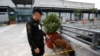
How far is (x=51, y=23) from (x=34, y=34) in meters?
2.47

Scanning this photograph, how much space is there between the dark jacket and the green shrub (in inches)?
89.2

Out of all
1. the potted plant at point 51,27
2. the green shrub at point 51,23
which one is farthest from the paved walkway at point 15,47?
the green shrub at point 51,23

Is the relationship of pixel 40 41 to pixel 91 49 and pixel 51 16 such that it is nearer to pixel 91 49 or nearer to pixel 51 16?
pixel 91 49

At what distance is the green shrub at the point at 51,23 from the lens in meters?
4.51

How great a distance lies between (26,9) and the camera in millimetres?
29391

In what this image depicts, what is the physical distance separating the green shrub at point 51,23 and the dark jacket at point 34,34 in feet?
7.44

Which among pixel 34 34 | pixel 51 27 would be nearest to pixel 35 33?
pixel 34 34

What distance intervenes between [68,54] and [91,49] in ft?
3.09

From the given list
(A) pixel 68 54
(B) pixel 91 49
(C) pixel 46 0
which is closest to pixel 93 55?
(B) pixel 91 49

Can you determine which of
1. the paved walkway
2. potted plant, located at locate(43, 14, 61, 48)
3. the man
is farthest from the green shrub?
the man

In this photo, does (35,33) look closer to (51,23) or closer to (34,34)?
(34,34)

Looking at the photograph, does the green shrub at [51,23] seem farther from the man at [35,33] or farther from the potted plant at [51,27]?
the man at [35,33]

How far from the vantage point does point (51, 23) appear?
460 cm

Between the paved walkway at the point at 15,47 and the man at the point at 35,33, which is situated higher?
the man at the point at 35,33
